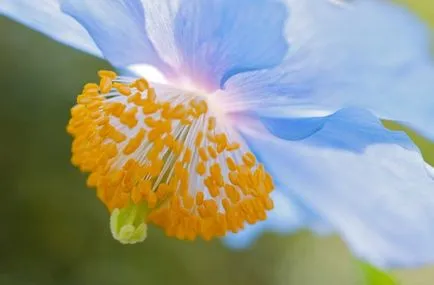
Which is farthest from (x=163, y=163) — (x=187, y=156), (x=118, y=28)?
(x=118, y=28)

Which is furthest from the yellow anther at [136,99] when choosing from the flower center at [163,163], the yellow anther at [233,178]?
the yellow anther at [233,178]

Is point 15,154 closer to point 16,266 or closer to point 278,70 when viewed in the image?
point 16,266

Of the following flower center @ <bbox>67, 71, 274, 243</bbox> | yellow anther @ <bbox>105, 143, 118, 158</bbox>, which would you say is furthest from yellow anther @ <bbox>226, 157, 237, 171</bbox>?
yellow anther @ <bbox>105, 143, 118, 158</bbox>

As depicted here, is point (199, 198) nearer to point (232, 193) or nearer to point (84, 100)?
point (232, 193)

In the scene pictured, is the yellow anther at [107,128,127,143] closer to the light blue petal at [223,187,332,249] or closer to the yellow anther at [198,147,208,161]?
the yellow anther at [198,147,208,161]

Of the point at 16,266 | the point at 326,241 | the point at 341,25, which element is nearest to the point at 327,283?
the point at 326,241

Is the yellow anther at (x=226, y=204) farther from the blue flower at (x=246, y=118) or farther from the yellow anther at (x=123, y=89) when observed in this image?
the yellow anther at (x=123, y=89)
